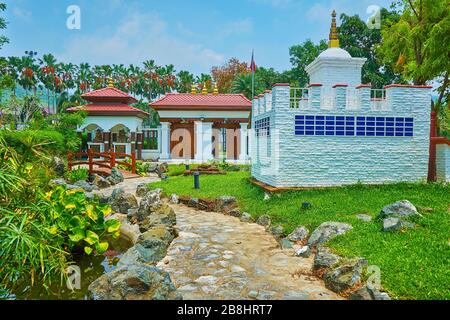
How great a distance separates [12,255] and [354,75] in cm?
1097

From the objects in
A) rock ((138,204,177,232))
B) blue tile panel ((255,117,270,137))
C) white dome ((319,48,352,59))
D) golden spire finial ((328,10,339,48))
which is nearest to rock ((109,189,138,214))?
rock ((138,204,177,232))

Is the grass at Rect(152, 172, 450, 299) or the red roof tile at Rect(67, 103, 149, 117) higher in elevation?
the red roof tile at Rect(67, 103, 149, 117)

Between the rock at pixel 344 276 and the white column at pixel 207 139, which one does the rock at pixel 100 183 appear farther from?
the rock at pixel 344 276

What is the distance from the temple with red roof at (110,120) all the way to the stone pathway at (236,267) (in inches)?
630

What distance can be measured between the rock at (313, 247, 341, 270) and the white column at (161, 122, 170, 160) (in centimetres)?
1847

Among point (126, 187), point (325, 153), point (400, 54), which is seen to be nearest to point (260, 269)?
point (325, 153)

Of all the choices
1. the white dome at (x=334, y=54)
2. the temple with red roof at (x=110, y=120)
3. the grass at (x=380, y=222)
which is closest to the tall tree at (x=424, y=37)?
the white dome at (x=334, y=54)

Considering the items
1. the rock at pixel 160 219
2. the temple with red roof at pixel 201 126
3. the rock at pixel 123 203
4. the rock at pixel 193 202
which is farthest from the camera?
the temple with red roof at pixel 201 126

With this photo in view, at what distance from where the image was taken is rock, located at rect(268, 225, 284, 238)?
25.3 ft

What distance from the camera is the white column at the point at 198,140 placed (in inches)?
906

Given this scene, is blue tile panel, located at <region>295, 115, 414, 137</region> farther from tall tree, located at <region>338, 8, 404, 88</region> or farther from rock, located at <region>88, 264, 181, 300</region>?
tall tree, located at <region>338, 8, 404, 88</region>

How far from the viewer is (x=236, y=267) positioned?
5.88m

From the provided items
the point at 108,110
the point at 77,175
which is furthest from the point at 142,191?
the point at 108,110

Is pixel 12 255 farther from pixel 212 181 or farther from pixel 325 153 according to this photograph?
pixel 212 181
